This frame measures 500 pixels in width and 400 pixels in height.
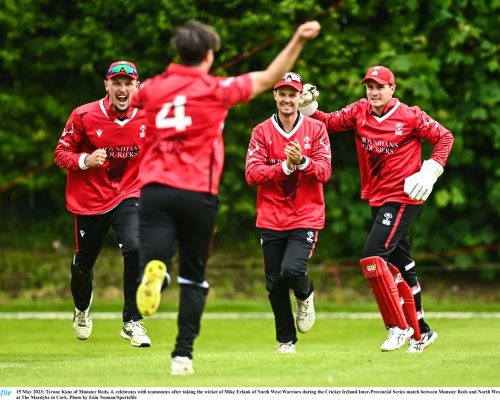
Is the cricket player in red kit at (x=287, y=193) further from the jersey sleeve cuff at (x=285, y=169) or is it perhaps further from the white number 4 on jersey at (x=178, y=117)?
the white number 4 on jersey at (x=178, y=117)

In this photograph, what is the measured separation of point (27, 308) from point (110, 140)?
818cm

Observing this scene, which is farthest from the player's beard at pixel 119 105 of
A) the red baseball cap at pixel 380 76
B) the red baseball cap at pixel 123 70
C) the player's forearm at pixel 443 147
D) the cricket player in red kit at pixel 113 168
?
the player's forearm at pixel 443 147

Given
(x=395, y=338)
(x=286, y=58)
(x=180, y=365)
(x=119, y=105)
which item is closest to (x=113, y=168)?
(x=119, y=105)

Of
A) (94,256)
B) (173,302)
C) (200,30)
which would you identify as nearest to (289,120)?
(94,256)

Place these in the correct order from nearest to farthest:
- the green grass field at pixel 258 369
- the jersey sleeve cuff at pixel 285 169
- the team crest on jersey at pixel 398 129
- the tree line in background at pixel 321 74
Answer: the green grass field at pixel 258 369 < the jersey sleeve cuff at pixel 285 169 < the team crest on jersey at pixel 398 129 < the tree line in background at pixel 321 74

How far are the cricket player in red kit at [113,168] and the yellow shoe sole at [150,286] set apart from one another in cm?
329

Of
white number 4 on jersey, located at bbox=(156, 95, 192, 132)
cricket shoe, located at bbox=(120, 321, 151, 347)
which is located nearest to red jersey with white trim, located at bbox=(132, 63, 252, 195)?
white number 4 on jersey, located at bbox=(156, 95, 192, 132)

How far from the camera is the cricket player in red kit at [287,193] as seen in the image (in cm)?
1045

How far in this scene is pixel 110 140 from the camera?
428 inches

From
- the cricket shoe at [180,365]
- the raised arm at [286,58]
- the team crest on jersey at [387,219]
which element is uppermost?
the raised arm at [286,58]

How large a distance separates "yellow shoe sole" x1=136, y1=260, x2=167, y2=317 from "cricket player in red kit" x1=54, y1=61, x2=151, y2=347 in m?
3.29

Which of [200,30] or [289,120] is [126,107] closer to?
[289,120]

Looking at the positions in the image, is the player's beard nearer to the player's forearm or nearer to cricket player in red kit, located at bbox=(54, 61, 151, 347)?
cricket player in red kit, located at bbox=(54, 61, 151, 347)

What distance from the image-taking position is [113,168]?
432 inches
